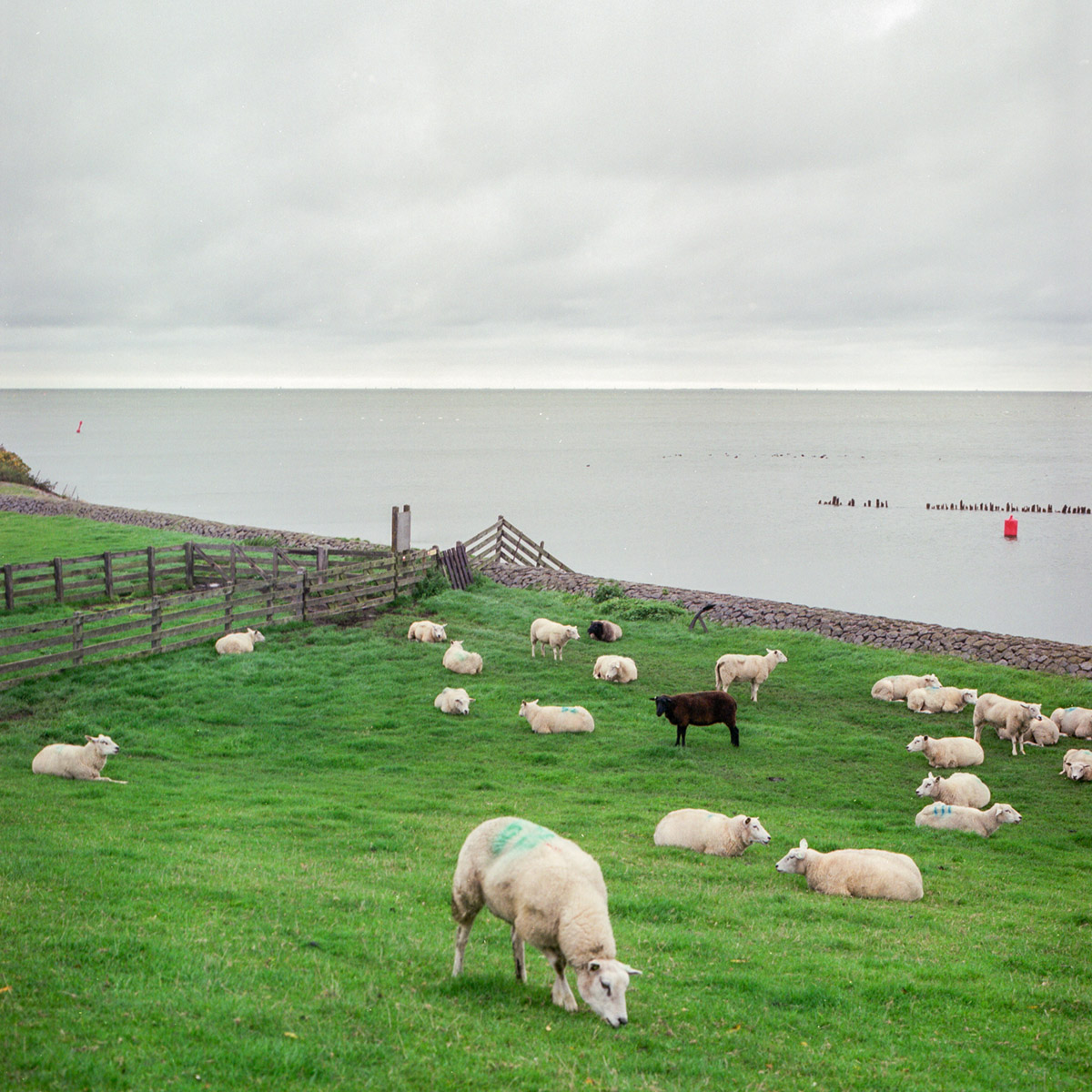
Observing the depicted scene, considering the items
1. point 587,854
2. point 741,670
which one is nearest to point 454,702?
point 741,670

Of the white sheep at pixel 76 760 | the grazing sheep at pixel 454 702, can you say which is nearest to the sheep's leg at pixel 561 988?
the white sheep at pixel 76 760

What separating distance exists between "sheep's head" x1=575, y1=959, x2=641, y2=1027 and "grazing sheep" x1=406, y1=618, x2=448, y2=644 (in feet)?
60.5

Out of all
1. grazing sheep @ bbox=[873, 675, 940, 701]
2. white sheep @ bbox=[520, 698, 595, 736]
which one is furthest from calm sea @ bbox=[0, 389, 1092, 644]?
white sheep @ bbox=[520, 698, 595, 736]

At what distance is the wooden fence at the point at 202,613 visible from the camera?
1938cm

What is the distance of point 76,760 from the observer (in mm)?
14422

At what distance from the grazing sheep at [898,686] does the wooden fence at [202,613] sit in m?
14.8

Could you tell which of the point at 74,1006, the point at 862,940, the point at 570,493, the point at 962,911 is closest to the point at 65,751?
the point at 74,1006

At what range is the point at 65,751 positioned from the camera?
14.5 meters

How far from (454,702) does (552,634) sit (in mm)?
5110

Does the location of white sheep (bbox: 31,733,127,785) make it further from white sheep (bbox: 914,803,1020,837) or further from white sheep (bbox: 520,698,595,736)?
white sheep (bbox: 914,803,1020,837)

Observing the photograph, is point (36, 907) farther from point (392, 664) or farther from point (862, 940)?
point (392, 664)

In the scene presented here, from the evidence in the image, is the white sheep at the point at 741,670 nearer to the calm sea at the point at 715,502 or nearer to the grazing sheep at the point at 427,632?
the grazing sheep at the point at 427,632

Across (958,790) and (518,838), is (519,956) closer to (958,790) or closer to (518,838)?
(518,838)

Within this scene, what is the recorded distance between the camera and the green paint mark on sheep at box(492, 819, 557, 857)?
7434 millimetres
